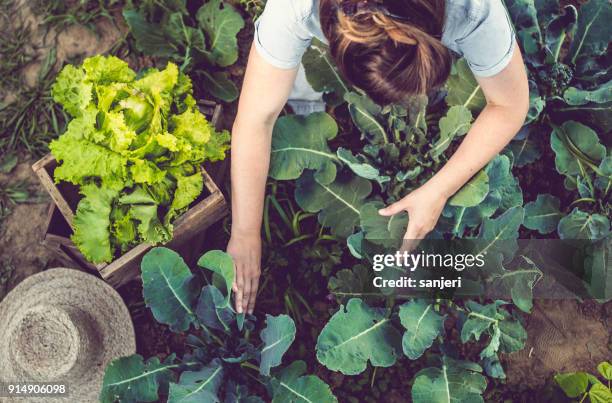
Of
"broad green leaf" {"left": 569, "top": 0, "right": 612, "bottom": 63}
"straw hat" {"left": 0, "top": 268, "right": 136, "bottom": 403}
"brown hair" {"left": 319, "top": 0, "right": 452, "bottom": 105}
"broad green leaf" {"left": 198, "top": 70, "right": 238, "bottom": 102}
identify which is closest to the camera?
"brown hair" {"left": 319, "top": 0, "right": 452, "bottom": 105}

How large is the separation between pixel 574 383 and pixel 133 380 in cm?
175

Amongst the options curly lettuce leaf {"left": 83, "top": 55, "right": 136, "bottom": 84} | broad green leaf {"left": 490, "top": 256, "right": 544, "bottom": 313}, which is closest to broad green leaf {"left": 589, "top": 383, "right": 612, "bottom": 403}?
broad green leaf {"left": 490, "top": 256, "right": 544, "bottom": 313}

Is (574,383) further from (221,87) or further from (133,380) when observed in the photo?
(221,87)

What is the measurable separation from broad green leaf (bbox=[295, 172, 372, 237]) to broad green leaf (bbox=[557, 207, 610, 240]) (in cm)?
85

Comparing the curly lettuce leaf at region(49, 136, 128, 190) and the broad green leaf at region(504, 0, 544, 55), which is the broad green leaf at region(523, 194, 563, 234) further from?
the curly lettuce leaf at region(49, 136, 128, 190)

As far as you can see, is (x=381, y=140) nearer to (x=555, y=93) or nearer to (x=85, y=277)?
(x=555, y=93)

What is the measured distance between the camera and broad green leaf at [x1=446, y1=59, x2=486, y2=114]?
2262 mm

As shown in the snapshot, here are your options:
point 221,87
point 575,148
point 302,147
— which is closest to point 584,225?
point 575,148

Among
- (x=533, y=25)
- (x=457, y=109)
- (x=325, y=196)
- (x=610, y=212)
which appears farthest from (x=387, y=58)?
(x=610, y=212)

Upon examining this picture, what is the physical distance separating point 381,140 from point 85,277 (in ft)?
4.33

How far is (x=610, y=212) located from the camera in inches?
92.3

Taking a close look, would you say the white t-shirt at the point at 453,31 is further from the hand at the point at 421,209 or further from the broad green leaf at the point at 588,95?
the broad green leaf at the point at 588,95

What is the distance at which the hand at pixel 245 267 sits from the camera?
6.97 feet

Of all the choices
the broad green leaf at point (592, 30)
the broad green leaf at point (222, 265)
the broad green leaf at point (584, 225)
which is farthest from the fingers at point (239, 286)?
the broad green leaf at point (592, 30)
